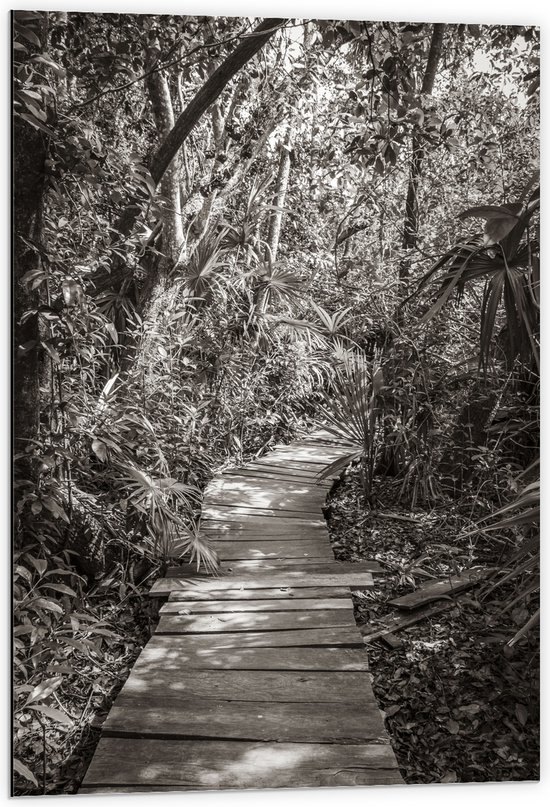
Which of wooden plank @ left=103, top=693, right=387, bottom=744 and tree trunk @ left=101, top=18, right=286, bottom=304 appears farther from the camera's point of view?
tree trunk @ left=101, top=18, right=286, bottom=304

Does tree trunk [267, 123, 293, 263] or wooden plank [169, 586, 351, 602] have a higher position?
tree trunk [267, 123, 293, 263]

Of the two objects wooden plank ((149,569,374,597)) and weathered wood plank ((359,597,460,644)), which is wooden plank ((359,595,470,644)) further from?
wooden plank ((149,569,374,597))

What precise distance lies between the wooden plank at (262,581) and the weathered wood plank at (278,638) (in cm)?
31

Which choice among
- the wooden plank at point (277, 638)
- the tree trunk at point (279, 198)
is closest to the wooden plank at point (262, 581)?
the wooden plank at point (277, 638)

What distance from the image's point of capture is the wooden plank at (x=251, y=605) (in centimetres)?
218

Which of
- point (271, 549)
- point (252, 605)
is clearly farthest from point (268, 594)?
point (271, 549)

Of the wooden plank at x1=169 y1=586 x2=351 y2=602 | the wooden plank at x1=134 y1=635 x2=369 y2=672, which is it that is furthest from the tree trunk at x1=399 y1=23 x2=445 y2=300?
the wooden plank at x1=134 y1=635 x2=369 y2=672

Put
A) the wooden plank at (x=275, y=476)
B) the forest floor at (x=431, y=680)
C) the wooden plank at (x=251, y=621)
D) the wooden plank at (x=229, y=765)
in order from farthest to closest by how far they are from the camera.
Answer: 1. the wooden plank at (x=275, y=476)
2. the wooden plank at (x=251, y=621)
3. the forest floor at (x=431, y=680)
4. the wooden plank at (x=229, y=765)

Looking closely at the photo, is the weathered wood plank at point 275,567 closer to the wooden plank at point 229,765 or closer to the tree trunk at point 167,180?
the wooden plank at point 229,765

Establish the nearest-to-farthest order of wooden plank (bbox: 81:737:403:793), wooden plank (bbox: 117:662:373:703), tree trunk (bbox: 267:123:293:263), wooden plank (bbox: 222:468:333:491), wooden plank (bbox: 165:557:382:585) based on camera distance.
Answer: wooden plank (bbox: 81:737:403:793) < wooden plank (bbox: 117:662:373:703) < wooden plank (bbox: 165:557:382:585) < tree trunk (bbox: 267:123:293:263) < wooden plank (bbox: 222:468:333:491)

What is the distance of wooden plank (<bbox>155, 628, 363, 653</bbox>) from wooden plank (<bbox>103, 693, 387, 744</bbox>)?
0.97ft

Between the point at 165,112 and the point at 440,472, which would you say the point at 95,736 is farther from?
the point at 165,112

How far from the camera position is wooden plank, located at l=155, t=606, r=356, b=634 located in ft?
6.72

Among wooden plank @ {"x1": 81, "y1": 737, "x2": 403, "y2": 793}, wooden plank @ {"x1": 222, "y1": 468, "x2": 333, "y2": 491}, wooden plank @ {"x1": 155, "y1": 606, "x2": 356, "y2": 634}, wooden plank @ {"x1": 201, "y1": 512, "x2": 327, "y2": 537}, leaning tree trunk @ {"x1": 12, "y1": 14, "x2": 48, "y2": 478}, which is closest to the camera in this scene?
wooden plank @ {"x1": 81, "y1": 737, "x2": 403, "y2": 793}
